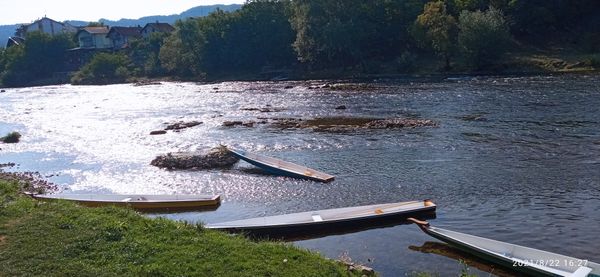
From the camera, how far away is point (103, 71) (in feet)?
343

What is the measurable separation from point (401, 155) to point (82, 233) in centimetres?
1902

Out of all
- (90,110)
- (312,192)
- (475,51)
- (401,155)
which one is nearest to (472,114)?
(401,155)

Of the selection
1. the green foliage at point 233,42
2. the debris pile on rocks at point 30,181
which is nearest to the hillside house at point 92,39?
the green foliage at point 233,42

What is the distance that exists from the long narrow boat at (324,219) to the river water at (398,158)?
596mm

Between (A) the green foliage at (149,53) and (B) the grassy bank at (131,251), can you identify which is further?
(A) the green foliage at (149,53)

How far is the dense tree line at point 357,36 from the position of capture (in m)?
68.4

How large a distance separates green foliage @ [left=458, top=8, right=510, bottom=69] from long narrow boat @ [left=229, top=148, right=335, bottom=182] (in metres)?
44.5

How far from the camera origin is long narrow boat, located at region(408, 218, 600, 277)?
13219 millimetres

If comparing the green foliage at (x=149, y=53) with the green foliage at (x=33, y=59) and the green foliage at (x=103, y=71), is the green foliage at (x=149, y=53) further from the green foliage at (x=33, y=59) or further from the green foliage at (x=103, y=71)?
the green foliage at (x=33, y=59)

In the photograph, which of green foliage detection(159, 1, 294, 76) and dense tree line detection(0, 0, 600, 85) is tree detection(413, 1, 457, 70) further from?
green foliage detection(159, 1, 294, 76)

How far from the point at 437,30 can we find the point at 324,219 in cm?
5611

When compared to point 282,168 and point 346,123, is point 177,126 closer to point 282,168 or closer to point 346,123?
point 346,123

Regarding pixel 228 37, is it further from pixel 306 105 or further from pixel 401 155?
pixel 401 155

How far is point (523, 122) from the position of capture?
35.3 meters
